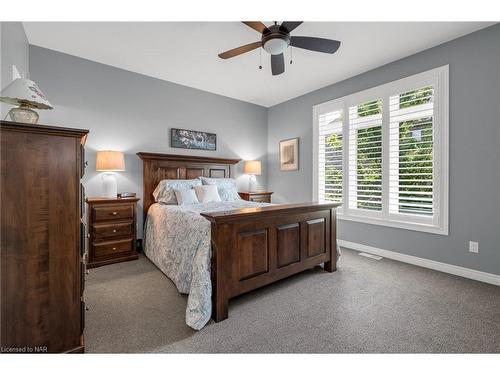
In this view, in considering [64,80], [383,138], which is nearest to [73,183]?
[64,80]

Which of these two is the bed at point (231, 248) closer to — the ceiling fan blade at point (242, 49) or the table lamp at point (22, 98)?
the table lamp at point (22, 98)

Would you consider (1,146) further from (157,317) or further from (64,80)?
(64,80)

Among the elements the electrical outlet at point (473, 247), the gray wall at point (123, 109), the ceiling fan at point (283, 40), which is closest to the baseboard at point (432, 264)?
the electrical outlet at point (473, 247)

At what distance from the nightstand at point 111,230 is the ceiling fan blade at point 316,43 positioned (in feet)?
9.16

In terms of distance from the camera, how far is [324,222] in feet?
9.37

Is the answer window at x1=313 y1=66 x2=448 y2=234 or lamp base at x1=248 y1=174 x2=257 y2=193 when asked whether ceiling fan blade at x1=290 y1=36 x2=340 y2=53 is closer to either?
window at x1=313 y1=66 x2=448 y2=234

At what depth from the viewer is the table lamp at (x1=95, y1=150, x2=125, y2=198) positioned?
3.24 meters

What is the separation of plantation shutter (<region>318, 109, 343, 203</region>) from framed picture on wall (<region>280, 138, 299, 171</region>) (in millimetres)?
528

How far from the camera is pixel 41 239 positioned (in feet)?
4.43

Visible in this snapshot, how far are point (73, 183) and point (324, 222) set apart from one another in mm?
2447

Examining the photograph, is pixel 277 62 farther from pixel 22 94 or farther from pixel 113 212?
pixel 113 212

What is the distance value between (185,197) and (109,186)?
3.41 feet

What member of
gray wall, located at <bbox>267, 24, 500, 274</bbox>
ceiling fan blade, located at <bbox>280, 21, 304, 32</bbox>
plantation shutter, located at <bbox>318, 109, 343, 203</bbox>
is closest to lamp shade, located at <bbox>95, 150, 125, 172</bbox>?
ceiling fan blade, located at <bbox>280, 21, 304, 32</bbox>

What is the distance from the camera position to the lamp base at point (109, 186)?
10.8 feet
